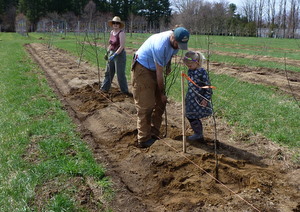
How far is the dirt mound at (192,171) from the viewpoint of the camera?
3256 millimetres

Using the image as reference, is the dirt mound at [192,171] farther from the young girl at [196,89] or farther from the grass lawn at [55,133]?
the young girl at [196,89]

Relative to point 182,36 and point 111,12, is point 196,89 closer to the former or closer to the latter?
point 182,36

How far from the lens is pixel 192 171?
387 cm

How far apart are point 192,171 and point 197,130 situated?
0.94 metres

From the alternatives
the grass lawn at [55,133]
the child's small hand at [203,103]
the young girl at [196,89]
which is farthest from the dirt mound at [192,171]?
the child's small hand at [203,103]

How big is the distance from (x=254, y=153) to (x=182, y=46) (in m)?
1.99

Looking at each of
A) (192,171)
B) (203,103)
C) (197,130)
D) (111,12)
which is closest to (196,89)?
(203,103)

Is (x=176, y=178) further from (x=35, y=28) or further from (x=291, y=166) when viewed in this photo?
(x=35, y=28)

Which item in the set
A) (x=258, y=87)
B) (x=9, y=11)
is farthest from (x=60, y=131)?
(x=9, y=11)

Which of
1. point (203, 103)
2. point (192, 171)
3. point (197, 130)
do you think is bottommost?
point (192, 171)

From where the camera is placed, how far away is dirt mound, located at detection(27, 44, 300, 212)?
326 cm

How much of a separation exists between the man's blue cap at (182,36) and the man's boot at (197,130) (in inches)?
49.2

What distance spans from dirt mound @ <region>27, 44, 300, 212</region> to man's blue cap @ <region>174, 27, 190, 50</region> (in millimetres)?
1484

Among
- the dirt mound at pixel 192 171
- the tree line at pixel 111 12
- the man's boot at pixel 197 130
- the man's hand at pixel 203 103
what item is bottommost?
the dirt mound at pixel 192 171
